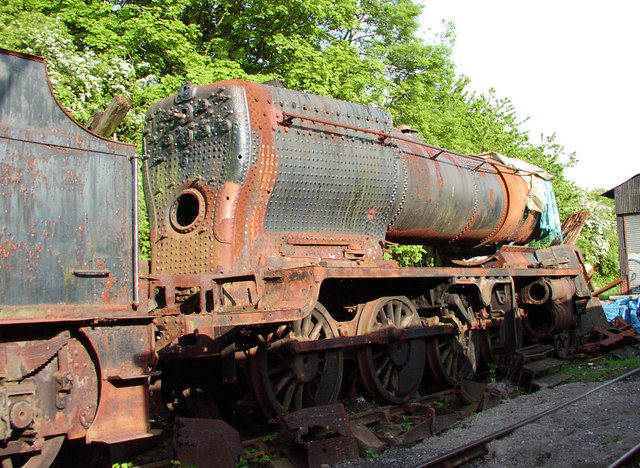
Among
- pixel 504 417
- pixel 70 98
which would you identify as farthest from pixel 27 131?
pixel 70 98

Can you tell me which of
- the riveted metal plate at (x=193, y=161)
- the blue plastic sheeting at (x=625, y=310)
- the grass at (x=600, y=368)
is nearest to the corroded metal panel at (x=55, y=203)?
the riveted metal plate at (x=193, y=161)

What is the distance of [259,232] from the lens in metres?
6.02

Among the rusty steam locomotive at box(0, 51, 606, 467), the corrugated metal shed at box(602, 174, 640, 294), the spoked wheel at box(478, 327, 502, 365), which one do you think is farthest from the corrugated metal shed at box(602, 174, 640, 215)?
the spoked wheel at box(478, 327, 502, 365)

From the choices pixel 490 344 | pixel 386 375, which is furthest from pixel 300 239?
pixel 490 344

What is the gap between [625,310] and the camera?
15.8 m

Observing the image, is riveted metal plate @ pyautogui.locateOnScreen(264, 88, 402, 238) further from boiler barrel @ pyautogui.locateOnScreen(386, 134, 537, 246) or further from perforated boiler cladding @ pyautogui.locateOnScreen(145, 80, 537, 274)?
boiler barrel @ pyautogui.locateOnScreen(386, 134, 537, 246)

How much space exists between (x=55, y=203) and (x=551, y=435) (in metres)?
4.63

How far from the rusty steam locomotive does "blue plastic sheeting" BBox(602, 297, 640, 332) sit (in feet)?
21.4

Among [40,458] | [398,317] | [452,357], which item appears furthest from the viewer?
[452,357]

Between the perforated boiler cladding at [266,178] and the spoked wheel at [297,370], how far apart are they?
759 mm

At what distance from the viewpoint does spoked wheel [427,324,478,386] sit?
26.4 ft

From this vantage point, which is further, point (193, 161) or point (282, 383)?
point (193, 161)

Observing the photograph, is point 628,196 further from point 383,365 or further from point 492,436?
point 492,436

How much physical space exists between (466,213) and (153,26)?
308 inches
